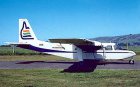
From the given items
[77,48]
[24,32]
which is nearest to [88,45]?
[77,48]

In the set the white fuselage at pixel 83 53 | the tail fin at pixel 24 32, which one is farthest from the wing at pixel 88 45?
the tail fin at pixel 24 32

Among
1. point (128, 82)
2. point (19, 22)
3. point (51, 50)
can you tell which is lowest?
point (128, 82)

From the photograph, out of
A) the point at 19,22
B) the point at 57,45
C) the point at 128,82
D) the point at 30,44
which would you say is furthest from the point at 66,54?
the point at 128,82

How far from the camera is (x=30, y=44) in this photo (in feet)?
108

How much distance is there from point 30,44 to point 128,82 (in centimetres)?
1864

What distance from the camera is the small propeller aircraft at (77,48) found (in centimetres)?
2992

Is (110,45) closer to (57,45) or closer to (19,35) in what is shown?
(57,45)

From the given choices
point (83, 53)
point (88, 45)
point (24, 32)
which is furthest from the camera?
point (24, 32)

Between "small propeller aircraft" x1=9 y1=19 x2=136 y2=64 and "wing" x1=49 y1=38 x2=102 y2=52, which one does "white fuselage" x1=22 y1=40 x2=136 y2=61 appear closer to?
"small propeller aircraft" x1=9 y1=19 x2=136 y2=64

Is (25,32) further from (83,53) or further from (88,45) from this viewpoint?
(88,45)

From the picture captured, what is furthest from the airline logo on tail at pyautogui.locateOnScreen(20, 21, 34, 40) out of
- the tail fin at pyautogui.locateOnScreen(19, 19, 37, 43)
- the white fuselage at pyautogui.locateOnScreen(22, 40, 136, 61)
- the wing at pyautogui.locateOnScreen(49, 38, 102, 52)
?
the wing at pyautogui.locateOnScreen(49, 38, 102, 52)

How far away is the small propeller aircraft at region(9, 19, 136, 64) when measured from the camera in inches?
1178

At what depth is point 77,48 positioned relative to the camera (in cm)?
3064

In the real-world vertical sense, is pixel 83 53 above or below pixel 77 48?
below
